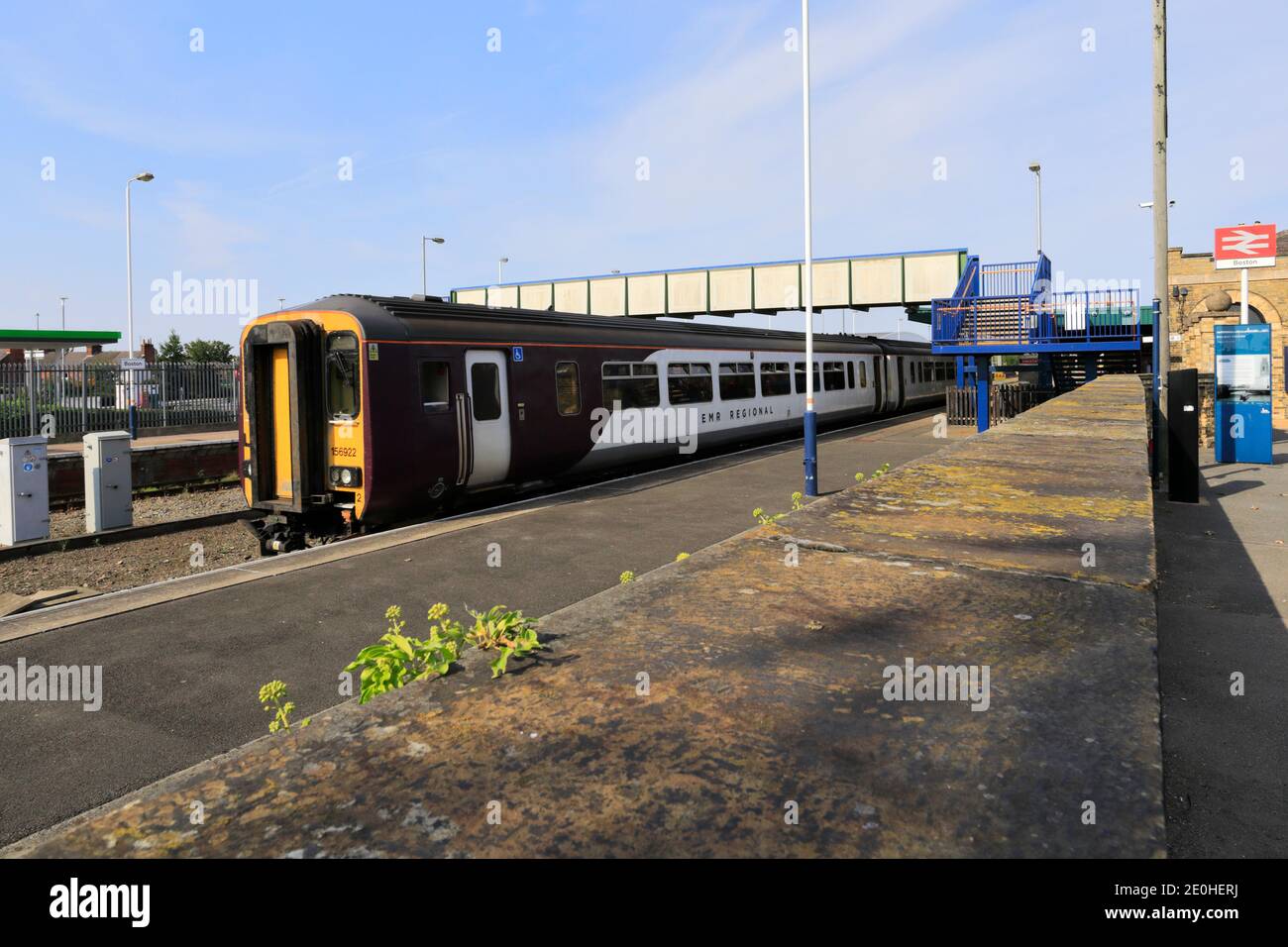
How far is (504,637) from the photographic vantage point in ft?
7.69

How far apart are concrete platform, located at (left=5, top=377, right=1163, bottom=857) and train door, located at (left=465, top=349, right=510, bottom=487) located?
861 cm

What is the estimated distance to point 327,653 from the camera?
5945 mm

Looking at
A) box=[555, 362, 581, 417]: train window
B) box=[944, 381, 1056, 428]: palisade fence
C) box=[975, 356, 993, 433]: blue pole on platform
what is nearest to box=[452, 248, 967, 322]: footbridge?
box=[944, 381, 1056, 428]: palisade fence

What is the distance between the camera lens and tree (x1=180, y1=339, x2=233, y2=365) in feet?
219

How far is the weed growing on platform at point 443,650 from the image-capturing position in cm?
226

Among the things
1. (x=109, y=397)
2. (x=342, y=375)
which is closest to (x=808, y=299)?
(x=342, y=375)

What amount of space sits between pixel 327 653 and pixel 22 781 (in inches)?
76.7

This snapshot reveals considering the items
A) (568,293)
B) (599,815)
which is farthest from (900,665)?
(568,293)

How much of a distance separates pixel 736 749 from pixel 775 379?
18.1m

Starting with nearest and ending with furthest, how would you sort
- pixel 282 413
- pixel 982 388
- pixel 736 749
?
1. pixel 736 749
2. pixel 282 413
3. pixel 982 388
